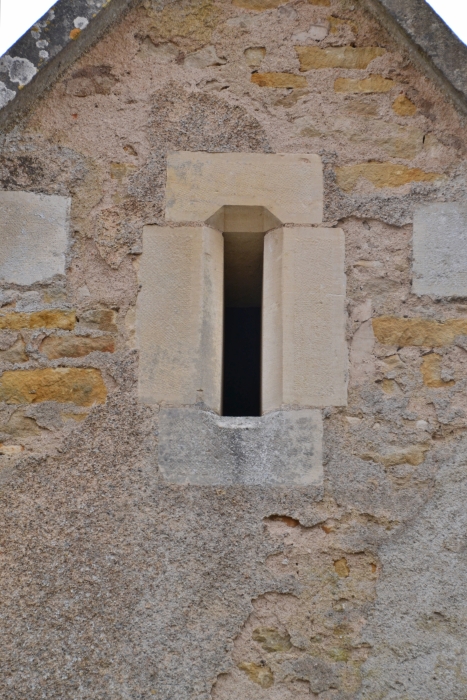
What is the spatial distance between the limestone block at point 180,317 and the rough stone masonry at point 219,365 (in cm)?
2

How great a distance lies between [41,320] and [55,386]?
10.7 inches

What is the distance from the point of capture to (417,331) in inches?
129

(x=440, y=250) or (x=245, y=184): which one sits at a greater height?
(x=245, y=184)

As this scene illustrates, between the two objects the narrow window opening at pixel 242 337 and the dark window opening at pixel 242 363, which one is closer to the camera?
the narrow window opening at pixel 242 337

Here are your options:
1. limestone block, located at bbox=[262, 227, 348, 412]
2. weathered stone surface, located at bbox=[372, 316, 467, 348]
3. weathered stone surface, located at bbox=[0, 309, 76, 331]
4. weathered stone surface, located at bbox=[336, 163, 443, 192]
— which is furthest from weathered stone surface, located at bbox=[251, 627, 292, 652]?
weathered stone surface, located at bbox=[336, 163, 443, 192]

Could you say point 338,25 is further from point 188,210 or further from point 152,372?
point 152,372

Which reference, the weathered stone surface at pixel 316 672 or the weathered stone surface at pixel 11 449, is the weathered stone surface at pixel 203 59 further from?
the weathered stone surface at pixel 316 672

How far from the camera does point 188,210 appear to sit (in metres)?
3.39

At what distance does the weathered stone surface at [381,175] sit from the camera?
344cm

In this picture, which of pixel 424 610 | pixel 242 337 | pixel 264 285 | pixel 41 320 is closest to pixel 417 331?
pixel 264 285

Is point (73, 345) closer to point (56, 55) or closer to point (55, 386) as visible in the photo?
point (55, 386)

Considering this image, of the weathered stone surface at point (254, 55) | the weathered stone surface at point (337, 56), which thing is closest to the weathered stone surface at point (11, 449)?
the weathered stone surface at point (254, 55)

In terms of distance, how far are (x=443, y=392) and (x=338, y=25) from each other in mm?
1661

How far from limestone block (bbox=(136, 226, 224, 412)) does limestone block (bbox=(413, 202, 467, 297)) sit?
80 cm
